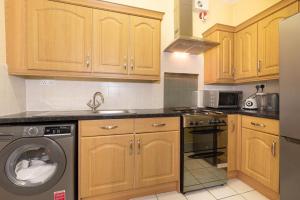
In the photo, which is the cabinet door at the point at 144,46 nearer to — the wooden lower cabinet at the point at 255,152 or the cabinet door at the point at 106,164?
the cabinet door at the point at 106,164

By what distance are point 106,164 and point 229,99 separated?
6.33 feet

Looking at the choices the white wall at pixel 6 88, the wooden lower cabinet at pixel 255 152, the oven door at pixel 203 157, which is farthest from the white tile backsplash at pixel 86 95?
the wooden lower cabinet at pixel 255 152

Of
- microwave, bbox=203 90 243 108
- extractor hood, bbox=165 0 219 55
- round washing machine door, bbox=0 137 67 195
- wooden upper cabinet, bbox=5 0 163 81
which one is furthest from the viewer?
microwave, bbox=203 90 243 108

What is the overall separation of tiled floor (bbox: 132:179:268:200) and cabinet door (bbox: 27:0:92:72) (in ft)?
5.45

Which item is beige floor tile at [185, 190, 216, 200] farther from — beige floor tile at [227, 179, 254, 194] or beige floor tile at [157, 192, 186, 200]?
beige floor tile at [227, 179, 254, 194]

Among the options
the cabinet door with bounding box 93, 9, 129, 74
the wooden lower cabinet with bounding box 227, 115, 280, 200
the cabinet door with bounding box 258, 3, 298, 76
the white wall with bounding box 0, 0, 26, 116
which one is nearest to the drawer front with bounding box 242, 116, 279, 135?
the wooden lower cabinet with bounding box 227, 115, 280, 200

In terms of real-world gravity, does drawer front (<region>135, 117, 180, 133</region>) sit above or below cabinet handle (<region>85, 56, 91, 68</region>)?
below

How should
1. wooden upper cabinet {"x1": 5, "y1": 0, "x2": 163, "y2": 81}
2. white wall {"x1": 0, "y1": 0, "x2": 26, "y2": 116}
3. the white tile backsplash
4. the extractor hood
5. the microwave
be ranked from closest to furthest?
white wall {"x1": 0, "y1": 0, "x2": 26, "y2": 116} → wooden upper cabinet {"x1": 5, "y1": 0, "x2": 163, "y2": 81} → the white tile backsplash → the extractor hood → the microwave

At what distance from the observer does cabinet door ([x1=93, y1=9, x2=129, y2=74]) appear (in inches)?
69.2

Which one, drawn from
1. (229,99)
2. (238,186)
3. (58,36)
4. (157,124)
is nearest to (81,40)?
(58,36)

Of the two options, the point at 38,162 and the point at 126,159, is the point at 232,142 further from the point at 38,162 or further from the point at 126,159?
the point at 38,162

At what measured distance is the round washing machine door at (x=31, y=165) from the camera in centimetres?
125

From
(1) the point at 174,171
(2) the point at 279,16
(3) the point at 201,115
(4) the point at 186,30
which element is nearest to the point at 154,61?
(4) the point at 186,30

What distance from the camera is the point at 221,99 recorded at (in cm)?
229
